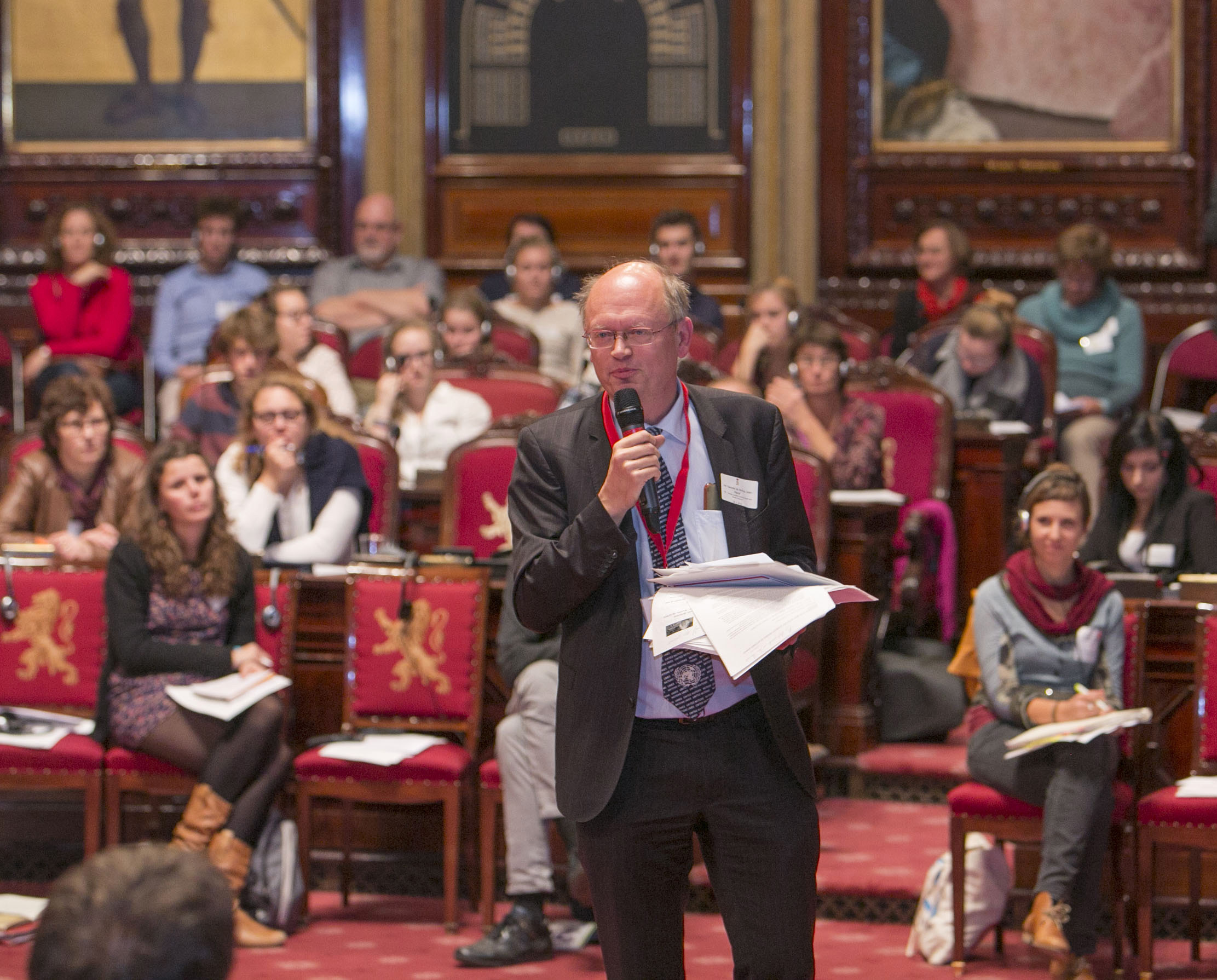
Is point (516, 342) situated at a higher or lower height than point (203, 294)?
lower

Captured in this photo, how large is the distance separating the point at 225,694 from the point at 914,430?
2563 millimetres

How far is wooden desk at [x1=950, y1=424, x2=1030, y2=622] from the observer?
211 inches

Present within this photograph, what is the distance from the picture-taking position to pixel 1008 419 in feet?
18.7

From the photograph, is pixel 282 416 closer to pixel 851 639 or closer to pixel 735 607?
pixel 851 639

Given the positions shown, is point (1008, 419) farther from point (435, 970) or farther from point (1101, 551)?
point (435, 970)

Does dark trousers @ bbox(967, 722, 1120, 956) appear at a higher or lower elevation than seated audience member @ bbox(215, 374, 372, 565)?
lower

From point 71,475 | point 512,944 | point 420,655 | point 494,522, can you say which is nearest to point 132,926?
point 512,944

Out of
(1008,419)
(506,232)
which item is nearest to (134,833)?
(1008,419)

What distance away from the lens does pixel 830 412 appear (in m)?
5.22

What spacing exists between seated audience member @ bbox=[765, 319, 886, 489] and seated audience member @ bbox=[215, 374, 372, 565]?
1.34 m

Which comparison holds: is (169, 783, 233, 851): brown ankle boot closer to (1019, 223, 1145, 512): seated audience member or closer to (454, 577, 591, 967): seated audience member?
(454, 577, 591, 967): seated audience member

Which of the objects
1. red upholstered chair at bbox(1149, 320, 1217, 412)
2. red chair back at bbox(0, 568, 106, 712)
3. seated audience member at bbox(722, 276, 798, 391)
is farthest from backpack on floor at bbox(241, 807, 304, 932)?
red upholstered chair at bbox(1149, 320, 1217, 412)

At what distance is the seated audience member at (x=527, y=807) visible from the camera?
3.74 m

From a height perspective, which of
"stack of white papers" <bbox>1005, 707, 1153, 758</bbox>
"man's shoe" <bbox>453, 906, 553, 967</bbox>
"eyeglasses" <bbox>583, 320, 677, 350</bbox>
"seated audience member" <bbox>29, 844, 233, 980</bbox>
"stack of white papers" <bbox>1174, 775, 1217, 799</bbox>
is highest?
"eyeglasses" <bbox>583, 320, 677, 350</bbox>
